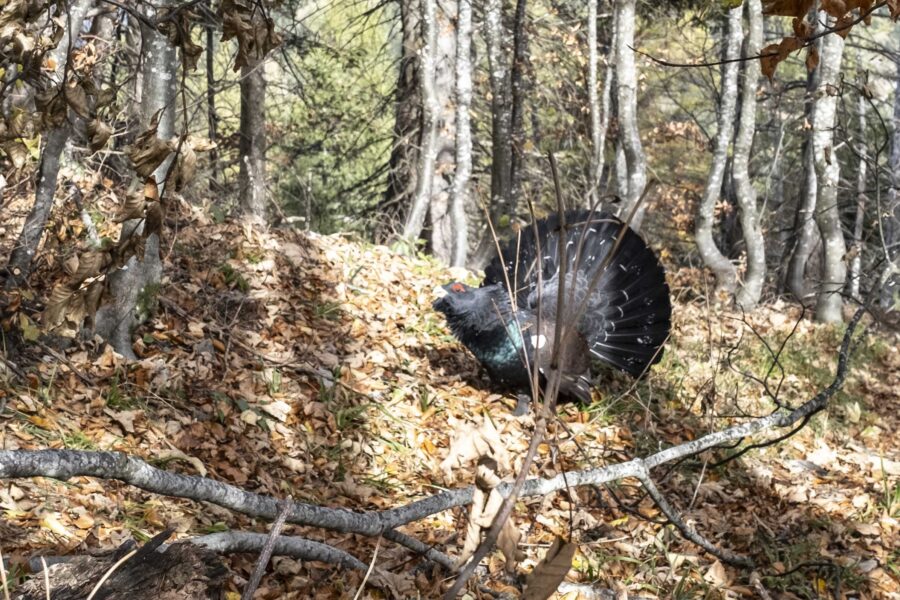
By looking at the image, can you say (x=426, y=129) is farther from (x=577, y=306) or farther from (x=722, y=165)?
(x=577, y=306)

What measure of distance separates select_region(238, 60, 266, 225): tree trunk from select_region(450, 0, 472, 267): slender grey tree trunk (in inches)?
93.4

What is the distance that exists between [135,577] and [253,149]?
309 inches

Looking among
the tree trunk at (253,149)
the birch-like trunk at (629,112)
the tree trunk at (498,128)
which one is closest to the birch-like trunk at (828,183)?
the birch-like trunk at (629,112)

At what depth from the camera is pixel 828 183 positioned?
34.5ft

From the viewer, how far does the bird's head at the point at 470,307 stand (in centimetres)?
682

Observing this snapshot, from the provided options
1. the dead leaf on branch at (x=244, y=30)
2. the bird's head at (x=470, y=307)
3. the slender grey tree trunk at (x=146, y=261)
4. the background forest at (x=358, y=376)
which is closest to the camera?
the dead leaf on branch at (x=244, y=30)

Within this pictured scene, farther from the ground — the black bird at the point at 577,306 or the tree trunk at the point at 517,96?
the tree trunk at the point at 517,96

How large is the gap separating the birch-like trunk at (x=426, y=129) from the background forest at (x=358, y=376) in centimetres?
5

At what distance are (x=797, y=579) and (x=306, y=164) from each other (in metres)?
12.7

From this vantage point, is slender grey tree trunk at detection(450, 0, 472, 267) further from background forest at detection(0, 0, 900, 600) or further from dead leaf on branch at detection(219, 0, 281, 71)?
dead leaf on branch at detection(219, 0, 281, 71)

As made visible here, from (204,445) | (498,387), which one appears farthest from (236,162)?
(204,445)

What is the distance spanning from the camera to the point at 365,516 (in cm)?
312

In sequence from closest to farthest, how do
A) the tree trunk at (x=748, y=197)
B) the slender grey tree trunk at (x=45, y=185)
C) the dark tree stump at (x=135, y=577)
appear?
the dark tree stump at (x=135, y=577) → the slender grey tree trunk at (x=45, y=185) → the tree trunk at (x=748, y=197)

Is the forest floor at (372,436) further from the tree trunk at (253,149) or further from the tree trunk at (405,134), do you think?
the tree trunk at (405,134)
